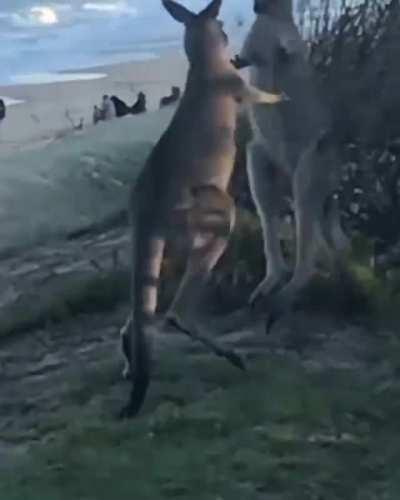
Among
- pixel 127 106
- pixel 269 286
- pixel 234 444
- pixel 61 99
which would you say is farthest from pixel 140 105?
pixel 234 444

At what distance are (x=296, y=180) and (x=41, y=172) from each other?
42cm

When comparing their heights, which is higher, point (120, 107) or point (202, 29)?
point (202, 29)

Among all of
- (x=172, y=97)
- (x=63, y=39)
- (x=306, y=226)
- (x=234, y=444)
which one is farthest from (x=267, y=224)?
(x=63, y=39)

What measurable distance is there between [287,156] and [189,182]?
191 millimetres

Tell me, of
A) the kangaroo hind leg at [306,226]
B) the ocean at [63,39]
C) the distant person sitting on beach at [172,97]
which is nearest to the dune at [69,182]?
the distant person sitting on beach at [172,97]

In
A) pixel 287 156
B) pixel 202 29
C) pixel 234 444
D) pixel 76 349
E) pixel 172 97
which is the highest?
pixel 202 29

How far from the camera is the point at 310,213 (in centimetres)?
200

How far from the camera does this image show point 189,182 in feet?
6.26

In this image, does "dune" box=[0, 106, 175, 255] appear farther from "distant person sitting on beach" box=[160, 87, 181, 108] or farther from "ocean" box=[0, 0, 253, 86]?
"ocean" box=[0, 0, 253, 86]

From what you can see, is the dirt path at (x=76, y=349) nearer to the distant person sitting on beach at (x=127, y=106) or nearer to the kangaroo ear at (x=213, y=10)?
the distant person sitting on beach at (x=127, y=106)

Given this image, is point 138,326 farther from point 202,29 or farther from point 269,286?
point 202,29

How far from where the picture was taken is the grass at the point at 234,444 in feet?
5.94

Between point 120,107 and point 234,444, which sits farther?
point 120,107

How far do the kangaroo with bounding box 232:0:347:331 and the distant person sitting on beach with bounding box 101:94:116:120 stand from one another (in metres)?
0.23
